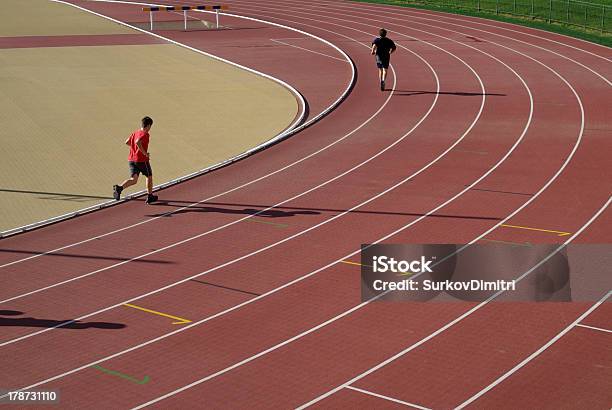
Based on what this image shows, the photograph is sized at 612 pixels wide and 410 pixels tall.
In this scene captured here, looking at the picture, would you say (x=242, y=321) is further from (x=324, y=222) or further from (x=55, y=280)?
(x=324, y=222)

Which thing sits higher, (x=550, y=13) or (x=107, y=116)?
(x=550, y=13)

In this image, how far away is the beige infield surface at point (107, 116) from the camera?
17320mm

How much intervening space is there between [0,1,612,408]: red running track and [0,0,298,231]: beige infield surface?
115 centimetres

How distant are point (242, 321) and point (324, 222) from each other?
384cm

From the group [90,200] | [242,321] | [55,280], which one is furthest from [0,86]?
[242,321]

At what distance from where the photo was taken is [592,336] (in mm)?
10438

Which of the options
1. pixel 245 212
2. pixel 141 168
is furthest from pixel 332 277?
pixel 141 168

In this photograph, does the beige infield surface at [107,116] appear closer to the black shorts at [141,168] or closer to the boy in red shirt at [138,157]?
the boy in red shirt at [138,157]

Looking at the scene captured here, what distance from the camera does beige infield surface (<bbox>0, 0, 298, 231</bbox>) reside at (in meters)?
17.3

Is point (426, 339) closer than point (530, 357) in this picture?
No

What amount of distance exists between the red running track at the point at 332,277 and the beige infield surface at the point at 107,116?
1150 mm

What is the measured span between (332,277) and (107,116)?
1191 cm

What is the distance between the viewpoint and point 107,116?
2283cm

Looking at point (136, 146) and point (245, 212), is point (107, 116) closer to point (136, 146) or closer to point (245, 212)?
point (136, 146)
